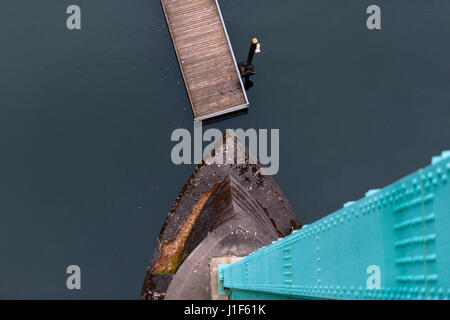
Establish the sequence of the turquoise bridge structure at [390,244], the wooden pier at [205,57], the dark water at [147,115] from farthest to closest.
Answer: the wooden pier at [205,57]
the dark water at [147,115]
the turquoise bridge structure at [390,244]

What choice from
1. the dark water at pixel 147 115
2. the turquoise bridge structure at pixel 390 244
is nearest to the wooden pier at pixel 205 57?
the dark water at pixel 147 115

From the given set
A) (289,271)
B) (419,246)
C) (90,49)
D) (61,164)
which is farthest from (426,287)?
(90,49)

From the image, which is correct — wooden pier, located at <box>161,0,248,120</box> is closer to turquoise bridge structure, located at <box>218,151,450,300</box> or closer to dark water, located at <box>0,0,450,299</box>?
dark water, located at <box>0,0,450,299</box>

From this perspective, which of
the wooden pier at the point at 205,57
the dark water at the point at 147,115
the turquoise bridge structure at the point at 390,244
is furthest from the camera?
the wooden pier at the point at 205,57

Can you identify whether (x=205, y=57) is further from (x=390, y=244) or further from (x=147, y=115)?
(x=390, y=244)

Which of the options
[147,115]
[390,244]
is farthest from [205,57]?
[390,244]

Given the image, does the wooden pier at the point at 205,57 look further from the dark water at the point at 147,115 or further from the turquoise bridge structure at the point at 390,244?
the turquoise bridge structure at the point at 390,244
